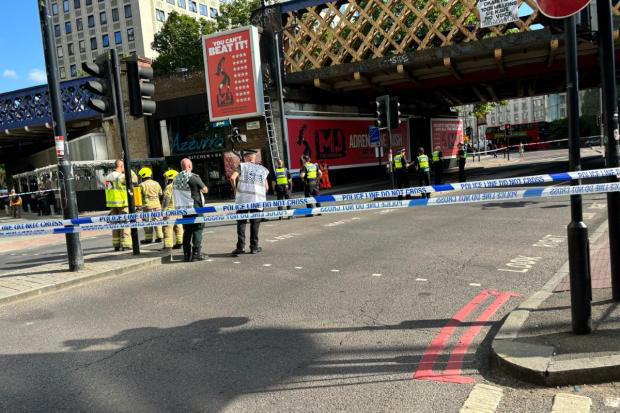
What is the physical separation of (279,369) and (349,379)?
22.6 inches

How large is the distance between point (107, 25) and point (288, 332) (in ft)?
258

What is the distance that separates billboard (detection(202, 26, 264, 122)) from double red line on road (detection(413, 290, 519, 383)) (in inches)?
770

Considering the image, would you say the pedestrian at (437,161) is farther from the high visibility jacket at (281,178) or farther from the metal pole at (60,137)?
the metal pole at (60,137)

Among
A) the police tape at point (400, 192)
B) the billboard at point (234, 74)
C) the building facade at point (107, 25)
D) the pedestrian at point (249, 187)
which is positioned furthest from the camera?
the building facade at point (107, 25)

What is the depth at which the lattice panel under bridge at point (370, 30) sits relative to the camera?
20109 millimetres

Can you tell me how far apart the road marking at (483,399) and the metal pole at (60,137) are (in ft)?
20.6

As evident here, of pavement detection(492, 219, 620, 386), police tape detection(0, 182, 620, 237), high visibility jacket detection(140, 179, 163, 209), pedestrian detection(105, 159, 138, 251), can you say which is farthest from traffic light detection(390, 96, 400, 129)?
pavement detection(492, 219, 620, 386)

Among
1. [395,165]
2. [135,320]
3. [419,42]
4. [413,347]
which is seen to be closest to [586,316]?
[413,347]

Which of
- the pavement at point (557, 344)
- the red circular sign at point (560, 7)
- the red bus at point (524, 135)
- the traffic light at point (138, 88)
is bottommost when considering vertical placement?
the pavement at point (557, 344)

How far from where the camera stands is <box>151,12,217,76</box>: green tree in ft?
182

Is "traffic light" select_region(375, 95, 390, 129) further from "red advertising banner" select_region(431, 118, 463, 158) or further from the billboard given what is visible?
"red advertising banner" select_region(431, 118, 463, 158)

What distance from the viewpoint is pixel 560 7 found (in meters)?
3.64

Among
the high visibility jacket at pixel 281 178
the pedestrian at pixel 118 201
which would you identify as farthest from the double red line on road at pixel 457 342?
the high visibility jacket at pixel 281 178

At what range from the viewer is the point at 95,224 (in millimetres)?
6855
